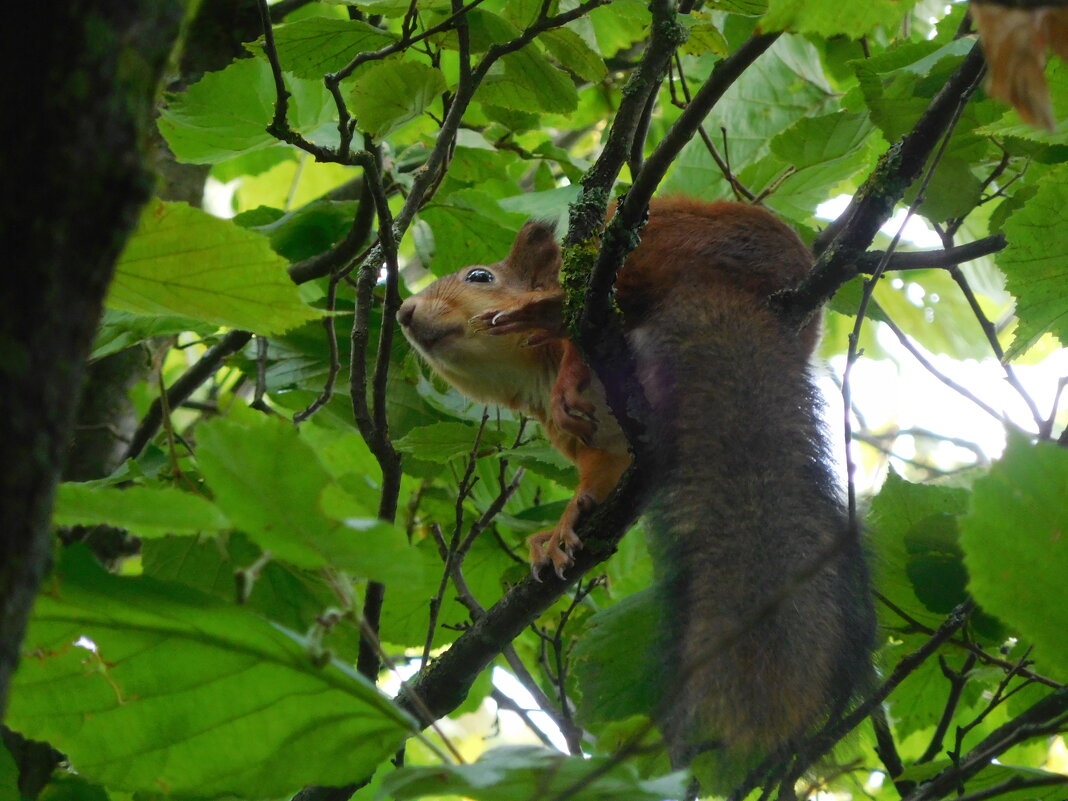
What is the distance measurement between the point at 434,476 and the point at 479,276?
2.43 ft

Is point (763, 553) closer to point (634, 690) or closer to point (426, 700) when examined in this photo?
point (634, 690)

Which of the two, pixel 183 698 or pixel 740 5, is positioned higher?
pixel 740 5

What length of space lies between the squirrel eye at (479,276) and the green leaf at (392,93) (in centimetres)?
109

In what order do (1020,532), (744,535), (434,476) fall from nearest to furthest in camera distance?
1. (1020,532)
2. (744,535)
3. (434,476)

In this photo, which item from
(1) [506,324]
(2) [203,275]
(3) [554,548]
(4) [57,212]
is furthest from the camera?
(1) [506,324]

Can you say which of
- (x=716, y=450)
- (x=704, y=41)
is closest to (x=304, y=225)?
(x=704, y=41)

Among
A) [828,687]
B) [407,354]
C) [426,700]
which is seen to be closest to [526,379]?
[407,354]

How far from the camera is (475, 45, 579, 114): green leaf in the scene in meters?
1.82

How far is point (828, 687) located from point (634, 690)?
332 mm

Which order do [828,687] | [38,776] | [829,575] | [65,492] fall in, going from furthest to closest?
[38,776] → [829,575] → [828,687] → [65,492]

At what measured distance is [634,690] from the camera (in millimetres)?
1724

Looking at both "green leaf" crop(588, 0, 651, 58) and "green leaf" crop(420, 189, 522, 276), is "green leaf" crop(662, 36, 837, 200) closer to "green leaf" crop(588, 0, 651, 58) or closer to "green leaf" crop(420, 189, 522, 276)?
"green leaf" crop(588, 0, 651, 58)

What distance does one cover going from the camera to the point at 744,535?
175cm

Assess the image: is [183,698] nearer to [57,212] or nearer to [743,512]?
[57,212]
